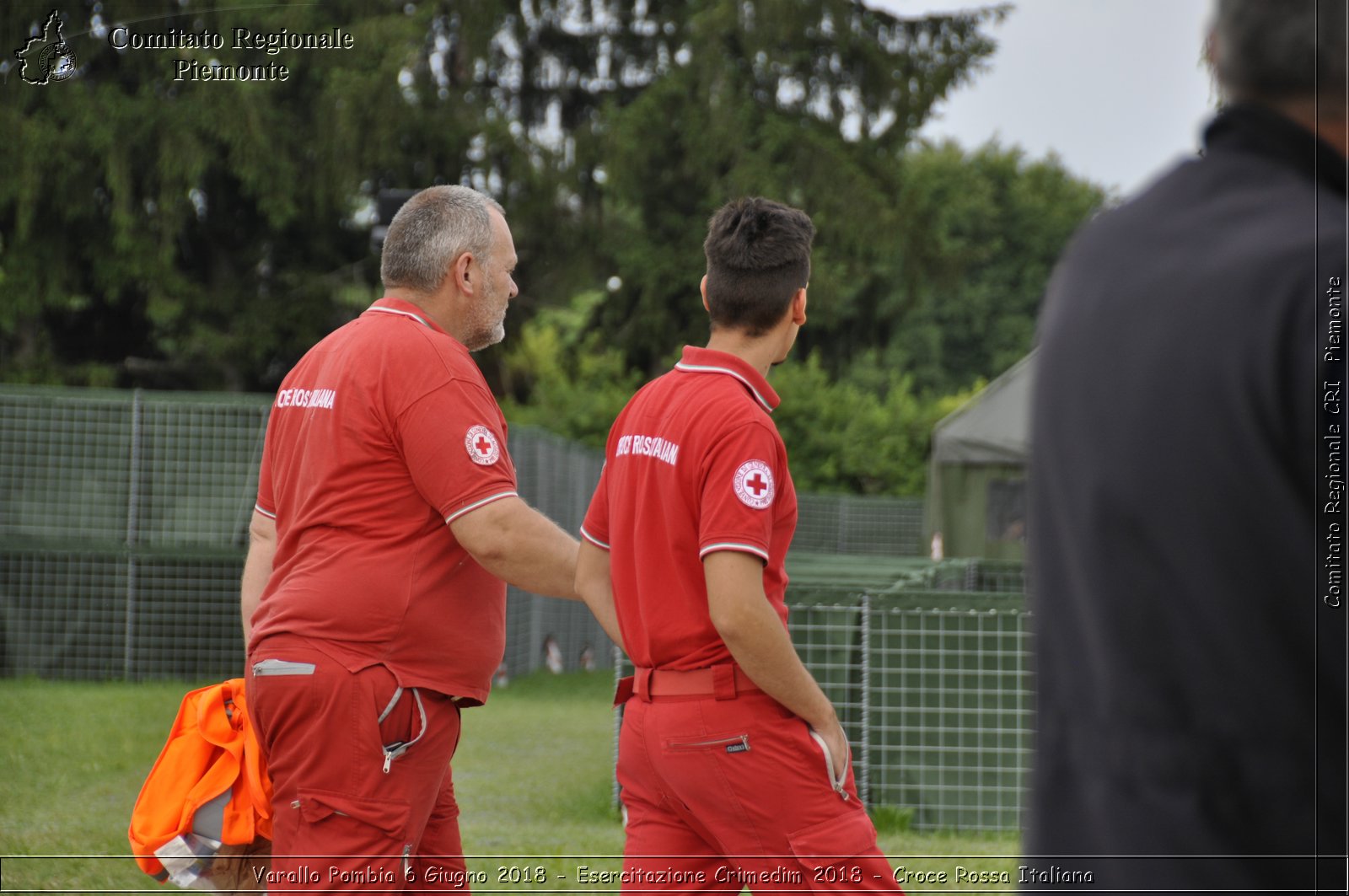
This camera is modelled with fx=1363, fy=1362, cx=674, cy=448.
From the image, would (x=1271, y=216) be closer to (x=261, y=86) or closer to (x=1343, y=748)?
(x=1343, y=748)

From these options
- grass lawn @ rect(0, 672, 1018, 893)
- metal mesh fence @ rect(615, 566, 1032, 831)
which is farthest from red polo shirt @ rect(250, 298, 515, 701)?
metal mesh fence @ rect(615, 566, 1032, 831)

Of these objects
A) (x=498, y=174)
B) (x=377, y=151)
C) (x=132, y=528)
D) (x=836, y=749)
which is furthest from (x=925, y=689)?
(x=498, y=174)

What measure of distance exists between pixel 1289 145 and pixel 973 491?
2023 cm

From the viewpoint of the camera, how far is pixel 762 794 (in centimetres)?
291

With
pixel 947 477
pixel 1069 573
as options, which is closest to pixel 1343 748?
pixel 1069 573

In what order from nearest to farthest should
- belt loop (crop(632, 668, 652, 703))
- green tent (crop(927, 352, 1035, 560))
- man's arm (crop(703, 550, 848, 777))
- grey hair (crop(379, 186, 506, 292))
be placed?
man's arm (crop(703, 550, 848, 777)) → belt loop (crop(632, 668, 652, 703)) → grey hair (crop(379, 186, 506, 292)) → green tent (crop(927, 352, 1035, 560))

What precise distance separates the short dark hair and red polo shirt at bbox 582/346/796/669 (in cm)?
11

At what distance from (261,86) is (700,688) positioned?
1970 centimetres

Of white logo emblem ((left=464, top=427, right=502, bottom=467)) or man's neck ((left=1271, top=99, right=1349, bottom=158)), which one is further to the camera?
white logo emblem ((left=464, top=427, right=502, bottom=467))

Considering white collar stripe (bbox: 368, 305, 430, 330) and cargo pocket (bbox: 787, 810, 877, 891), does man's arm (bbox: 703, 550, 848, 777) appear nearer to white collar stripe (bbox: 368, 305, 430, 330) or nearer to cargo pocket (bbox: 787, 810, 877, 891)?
cargo pocket (bbox: 787, 810, 877, 891)

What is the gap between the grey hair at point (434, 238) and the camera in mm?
3508

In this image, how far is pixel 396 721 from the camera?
3.19 metres

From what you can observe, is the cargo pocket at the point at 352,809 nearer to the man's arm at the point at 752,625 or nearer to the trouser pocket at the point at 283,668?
the trouser pocket at the point at 283,668

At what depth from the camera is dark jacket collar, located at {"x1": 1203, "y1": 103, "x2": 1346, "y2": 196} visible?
124 centimetres
